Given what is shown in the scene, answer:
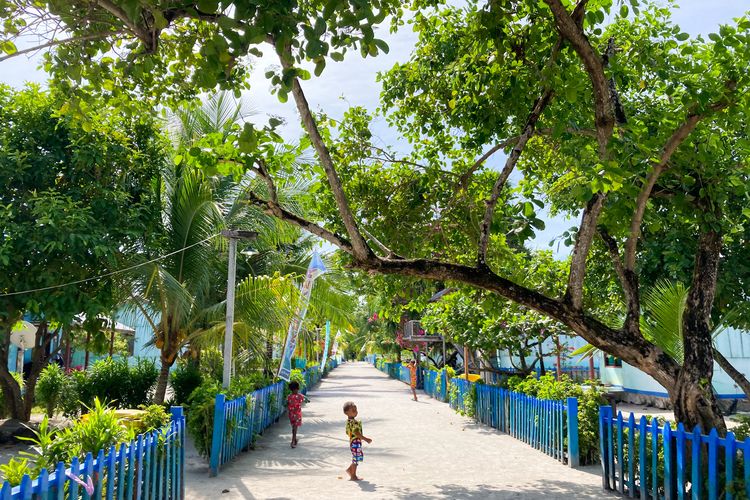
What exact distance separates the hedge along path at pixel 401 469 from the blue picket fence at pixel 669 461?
499 mm

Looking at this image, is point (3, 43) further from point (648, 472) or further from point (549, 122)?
point (648, 472)

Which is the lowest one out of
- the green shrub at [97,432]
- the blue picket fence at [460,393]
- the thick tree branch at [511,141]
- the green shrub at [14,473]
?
the blue picket fence at [460,393]

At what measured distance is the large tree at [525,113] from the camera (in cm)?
540

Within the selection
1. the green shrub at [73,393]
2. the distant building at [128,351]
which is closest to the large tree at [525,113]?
the green shrub at [73,393]

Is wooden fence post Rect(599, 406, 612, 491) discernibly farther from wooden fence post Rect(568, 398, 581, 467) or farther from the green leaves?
the green leaves

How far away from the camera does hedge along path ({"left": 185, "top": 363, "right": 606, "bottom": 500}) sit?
794cm

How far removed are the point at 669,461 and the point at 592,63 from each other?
429cm

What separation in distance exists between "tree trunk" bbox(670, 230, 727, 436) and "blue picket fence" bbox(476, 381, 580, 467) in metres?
3.13

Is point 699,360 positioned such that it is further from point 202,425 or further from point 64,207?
point 64,207

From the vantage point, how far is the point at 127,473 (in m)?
5.11

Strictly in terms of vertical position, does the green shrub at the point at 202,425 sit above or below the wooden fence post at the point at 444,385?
above

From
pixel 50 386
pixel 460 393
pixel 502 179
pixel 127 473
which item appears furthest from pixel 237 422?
pixel 460 393

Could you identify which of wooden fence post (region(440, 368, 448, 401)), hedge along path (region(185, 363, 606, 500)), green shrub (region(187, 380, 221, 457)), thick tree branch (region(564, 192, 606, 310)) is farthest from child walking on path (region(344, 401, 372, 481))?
wooden fence post (region(440, 368, 448, 401))

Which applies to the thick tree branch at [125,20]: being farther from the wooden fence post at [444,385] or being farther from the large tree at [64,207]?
the wooden fence post at [444,385]
